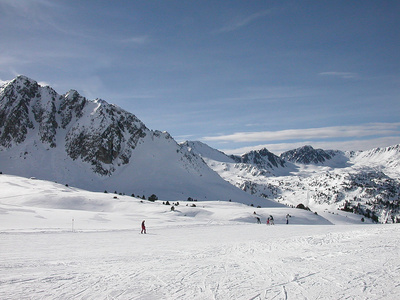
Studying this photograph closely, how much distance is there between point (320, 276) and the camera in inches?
508

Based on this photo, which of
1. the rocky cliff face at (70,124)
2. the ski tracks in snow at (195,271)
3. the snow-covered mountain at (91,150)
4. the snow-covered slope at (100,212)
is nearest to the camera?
the ski tracks in snow at (195,271)

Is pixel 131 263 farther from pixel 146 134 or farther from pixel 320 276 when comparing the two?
pixel 146 134

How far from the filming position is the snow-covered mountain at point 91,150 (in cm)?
11156

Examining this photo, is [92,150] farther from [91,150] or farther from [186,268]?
[186,268]

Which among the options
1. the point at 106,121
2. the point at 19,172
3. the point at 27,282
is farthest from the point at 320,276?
the point at 106,121

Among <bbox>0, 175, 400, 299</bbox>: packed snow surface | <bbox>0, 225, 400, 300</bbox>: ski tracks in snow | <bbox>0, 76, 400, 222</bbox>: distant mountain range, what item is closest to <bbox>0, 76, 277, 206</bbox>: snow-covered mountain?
<bbox>0, 76, 400, 222</bbox>: distant mountain range

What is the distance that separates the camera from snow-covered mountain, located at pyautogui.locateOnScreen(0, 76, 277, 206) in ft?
366

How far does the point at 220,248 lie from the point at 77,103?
140m

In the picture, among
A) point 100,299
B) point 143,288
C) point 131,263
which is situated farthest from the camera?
point 131,263

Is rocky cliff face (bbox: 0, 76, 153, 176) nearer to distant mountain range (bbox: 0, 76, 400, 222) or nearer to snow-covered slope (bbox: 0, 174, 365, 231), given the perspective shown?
distant mountain range (bbox: 0, 76, 400, 222)

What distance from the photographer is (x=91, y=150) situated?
405 feet

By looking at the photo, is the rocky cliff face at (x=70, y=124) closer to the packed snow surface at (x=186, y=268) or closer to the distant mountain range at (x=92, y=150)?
the distant mountain range at (x=92, y=150)

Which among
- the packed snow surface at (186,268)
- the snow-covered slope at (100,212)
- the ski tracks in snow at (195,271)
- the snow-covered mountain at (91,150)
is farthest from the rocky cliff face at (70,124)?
the ski tracks in snow at (195,271)

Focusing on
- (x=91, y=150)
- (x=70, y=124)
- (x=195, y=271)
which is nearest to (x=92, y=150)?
(x=91, y=150)
